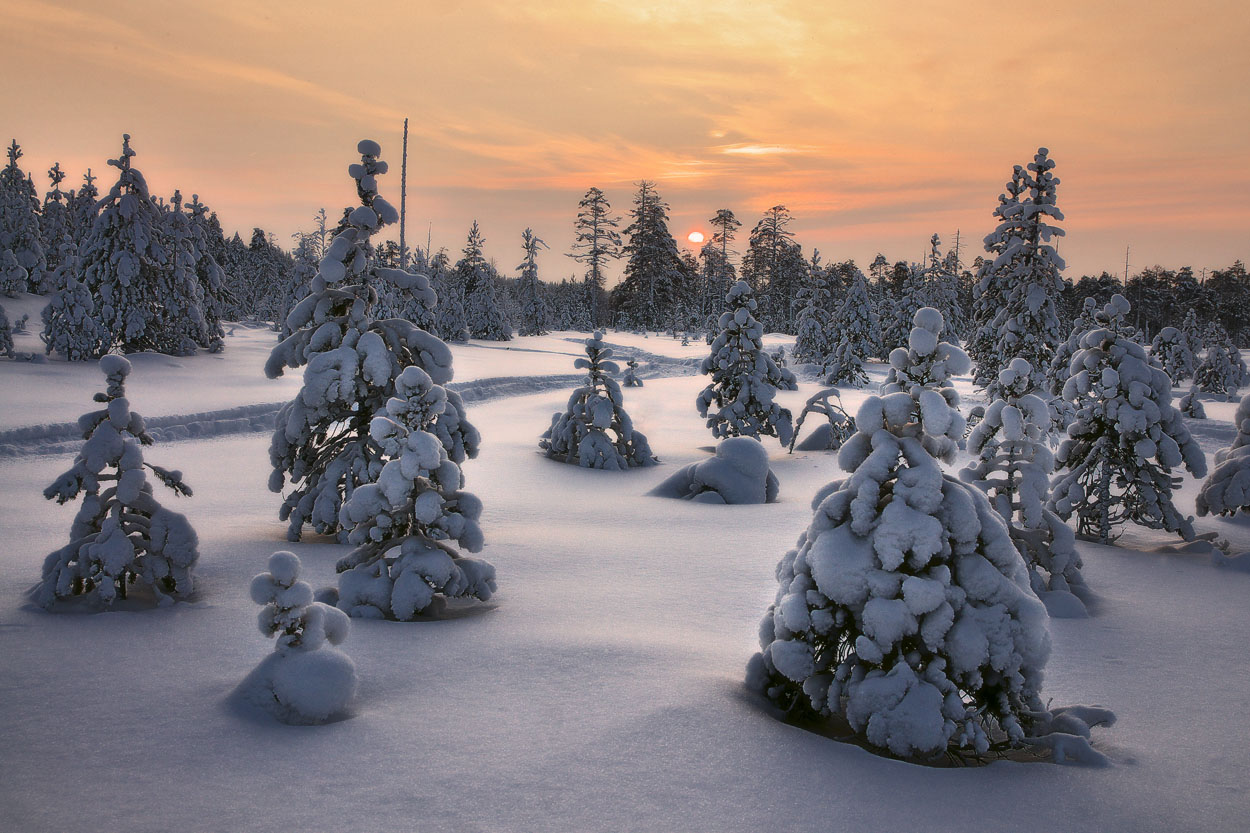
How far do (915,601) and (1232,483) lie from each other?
9.85m

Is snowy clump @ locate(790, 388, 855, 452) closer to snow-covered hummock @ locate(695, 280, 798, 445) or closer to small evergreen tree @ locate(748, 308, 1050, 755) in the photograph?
snow-covered hummock @ locate(695, 280, 798, 445)

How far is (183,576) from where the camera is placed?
6074mm

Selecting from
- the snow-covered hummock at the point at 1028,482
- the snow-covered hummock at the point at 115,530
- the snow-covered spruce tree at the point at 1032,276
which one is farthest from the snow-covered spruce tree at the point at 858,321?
the snow-covered hummock at the point at 115,530

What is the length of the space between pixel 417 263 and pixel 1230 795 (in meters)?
59.7

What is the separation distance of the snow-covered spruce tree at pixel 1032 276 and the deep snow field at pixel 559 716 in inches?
793

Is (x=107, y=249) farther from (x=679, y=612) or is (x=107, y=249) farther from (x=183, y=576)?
(x=679, y=612)

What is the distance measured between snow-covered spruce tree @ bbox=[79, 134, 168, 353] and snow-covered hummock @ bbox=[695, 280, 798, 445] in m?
20.7

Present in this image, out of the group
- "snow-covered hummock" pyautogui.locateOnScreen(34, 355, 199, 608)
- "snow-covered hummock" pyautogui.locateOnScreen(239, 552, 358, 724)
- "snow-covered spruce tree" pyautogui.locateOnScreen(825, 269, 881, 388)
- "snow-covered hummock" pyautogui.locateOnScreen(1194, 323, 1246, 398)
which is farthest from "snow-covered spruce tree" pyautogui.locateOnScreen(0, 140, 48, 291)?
"snow-covered hummock" pyautogui.locateOnScreen(1194, 323, 1246, 398)

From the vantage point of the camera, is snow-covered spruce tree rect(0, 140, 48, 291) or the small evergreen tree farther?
snow-covered spruce tree rect(0, 140, 48, 291)

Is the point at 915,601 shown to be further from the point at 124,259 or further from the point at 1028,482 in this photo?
the point at 124,259

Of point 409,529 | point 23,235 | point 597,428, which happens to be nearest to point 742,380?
point 597,428

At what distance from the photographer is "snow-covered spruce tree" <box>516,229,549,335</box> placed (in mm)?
66250

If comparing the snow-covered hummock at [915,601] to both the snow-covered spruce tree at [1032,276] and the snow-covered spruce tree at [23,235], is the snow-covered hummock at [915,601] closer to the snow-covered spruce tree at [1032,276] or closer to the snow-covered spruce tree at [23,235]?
the snow-covered spruce tree at [1032,276]

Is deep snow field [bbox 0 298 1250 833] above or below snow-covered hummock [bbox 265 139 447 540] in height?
below
